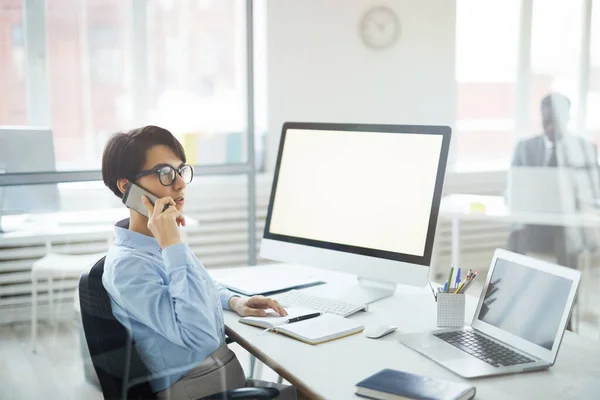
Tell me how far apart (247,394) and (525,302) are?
0.62 meters

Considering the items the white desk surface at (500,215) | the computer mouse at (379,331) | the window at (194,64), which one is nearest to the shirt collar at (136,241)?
the computer mouse at (379,331)

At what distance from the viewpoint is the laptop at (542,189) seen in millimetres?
3451

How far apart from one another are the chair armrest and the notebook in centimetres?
27

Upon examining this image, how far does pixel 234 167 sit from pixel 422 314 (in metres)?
1.45

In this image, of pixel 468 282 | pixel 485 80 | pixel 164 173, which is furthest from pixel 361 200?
pixel 485 80

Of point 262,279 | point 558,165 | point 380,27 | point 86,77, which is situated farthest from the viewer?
point 380,27

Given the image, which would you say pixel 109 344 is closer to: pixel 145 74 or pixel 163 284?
pixel 163 284

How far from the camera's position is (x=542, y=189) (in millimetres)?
3486

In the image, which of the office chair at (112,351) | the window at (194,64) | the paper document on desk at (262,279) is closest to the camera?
the office chair at (112,351)

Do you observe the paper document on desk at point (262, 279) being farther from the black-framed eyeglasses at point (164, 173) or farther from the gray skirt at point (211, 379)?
the black-framed eyeglasses at point (164, 173)

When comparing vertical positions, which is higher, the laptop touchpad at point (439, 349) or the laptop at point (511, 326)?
the laptop at point (511, 326)

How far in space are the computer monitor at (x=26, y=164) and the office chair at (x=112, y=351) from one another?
114 centimetres

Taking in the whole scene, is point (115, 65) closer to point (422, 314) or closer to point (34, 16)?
point (34, 16)

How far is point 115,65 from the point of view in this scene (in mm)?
3254
